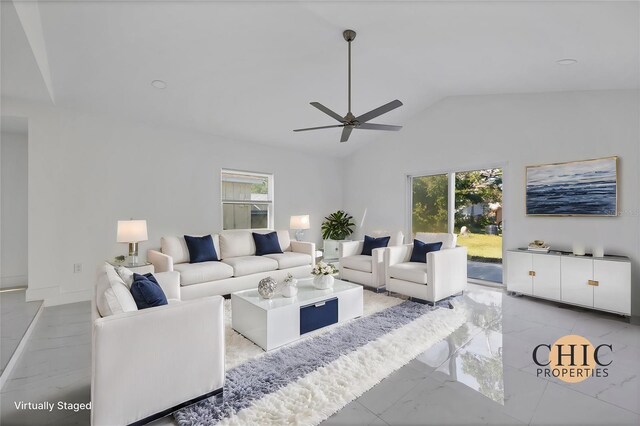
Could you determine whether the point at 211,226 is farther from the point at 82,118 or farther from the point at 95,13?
the point at 95,13

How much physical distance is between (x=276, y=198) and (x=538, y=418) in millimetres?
5140

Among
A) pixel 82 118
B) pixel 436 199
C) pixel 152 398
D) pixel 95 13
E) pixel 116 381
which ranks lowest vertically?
pixel 152 398

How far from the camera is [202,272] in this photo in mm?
4016

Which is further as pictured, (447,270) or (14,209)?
(14,209)

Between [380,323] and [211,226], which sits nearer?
[380,323]

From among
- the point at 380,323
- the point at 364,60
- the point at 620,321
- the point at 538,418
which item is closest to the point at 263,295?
the point at 380,323

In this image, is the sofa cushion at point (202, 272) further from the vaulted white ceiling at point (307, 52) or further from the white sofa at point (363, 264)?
the vaulted white ceiling at point (307, 52)

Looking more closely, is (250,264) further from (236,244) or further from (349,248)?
(349,248)

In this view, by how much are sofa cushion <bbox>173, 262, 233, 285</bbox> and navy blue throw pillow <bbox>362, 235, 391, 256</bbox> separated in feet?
7.15

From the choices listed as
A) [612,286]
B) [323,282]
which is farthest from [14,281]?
[612,286]

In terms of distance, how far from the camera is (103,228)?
171 inches

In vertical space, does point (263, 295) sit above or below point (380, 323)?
above

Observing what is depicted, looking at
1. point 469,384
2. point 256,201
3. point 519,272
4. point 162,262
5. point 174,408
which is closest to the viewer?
point 174,408

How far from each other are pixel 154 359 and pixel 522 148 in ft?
17.0
